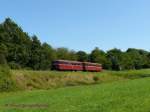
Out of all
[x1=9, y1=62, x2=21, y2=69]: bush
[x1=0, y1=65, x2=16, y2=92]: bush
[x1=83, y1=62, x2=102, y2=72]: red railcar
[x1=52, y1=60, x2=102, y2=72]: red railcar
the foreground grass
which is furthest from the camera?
[x1=83, y1=62, x2=102, y2=72]: red railcar

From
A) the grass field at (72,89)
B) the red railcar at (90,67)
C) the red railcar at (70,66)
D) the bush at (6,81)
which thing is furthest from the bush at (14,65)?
the bush at (6,81)

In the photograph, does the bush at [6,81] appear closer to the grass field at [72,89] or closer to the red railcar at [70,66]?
the grass field at [72,89]

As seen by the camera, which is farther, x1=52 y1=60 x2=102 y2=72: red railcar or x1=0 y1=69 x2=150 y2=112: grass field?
x1=52 y1=60 x2=102 y2=72: red railcar

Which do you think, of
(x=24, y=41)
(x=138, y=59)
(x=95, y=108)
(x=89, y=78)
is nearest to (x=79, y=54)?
(x=138, y=59)

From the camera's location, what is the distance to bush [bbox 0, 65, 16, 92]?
53053mm

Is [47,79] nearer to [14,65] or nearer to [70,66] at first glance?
[70,66]

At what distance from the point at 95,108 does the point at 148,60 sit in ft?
558

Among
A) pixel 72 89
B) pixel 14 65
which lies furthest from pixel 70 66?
pixel 72 89

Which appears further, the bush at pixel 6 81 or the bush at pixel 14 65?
the bush at pixel 14 65

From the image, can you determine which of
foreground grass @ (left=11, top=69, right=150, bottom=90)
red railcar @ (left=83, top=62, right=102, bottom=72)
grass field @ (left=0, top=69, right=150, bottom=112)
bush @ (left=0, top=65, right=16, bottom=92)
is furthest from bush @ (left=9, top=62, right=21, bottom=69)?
bush @ (left=0, top=65, right=16, bottom=92)

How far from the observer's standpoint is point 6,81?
53.8m

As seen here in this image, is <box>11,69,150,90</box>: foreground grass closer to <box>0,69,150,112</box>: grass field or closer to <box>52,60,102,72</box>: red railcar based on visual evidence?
<box>0,69,150,112</box>: grass field

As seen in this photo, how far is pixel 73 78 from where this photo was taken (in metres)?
68.4

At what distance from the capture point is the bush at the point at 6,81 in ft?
174
